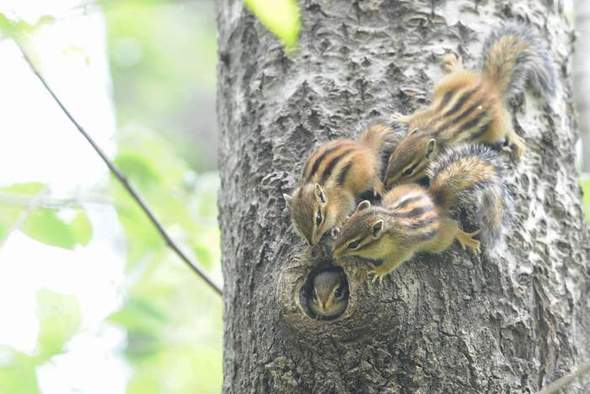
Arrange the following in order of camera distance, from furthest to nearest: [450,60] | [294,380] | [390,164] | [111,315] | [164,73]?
[164,73], [111,315], [450,60], [390,164], [294,380]

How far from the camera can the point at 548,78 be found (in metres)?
2.77

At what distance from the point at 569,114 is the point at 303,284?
3.76 feet

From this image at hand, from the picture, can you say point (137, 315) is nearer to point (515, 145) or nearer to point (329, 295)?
point (329, 295)

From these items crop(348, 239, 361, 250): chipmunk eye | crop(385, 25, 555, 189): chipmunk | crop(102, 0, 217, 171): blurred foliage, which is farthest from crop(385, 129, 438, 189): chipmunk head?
crop(102, 0, 217, 171): blurred foliage

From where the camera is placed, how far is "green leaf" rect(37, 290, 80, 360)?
9.25 ft

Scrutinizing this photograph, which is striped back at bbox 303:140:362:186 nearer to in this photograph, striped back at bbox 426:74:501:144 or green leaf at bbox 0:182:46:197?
striped back at bbox 426:74:501:144

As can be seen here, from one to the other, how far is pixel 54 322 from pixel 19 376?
19 centimetres

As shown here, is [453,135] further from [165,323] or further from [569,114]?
[165,323]

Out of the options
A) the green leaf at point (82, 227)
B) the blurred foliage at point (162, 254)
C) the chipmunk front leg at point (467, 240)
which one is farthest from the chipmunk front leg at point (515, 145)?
the green leaf at point (82, 227)

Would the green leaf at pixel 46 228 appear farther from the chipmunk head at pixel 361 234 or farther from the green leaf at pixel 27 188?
the chipmunk head at pixel 361 234

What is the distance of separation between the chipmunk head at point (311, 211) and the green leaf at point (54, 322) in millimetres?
894

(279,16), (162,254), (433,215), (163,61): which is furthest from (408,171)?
(163,61)

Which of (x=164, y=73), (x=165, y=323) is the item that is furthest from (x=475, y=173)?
(x=164, y=73)

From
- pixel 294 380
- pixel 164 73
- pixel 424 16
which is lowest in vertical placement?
pixel 294 380
